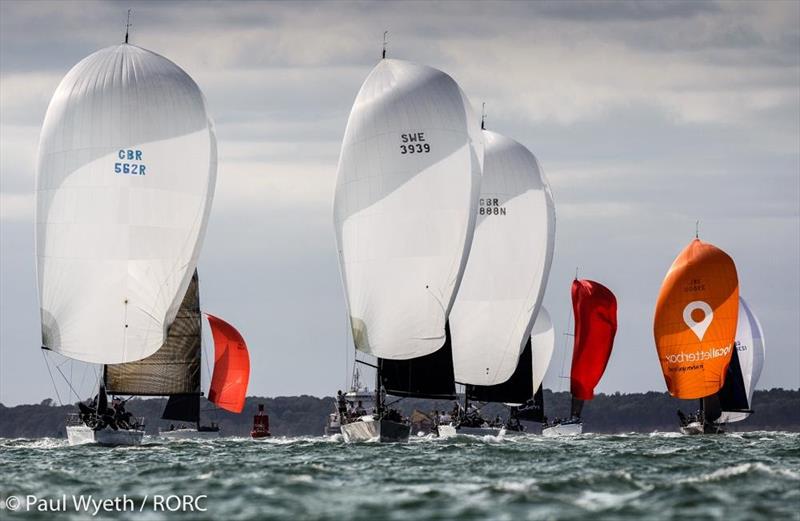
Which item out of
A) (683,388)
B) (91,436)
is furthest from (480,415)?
(91,436)

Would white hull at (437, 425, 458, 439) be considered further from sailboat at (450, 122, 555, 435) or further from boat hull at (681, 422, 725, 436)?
boat hull at (681, 422, 725, 436)

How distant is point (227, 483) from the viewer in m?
33.2

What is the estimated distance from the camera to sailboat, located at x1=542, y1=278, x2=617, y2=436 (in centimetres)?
8394

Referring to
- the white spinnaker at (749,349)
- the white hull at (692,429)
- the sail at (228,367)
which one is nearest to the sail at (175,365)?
the sail at (228,367)

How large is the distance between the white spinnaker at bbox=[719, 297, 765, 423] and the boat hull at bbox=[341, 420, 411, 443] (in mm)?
33181

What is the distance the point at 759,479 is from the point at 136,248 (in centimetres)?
2883

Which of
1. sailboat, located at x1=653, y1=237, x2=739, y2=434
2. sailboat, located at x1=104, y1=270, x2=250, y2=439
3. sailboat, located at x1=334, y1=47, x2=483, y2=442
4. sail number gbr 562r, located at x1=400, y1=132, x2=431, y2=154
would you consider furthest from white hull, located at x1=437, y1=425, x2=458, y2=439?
sail number gbr 562r, located at x1=400, y1=132, x2=431, y2=154

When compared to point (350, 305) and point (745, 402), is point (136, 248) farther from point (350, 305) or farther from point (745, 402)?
point (745, 402)

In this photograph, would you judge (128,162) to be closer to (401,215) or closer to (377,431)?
(401,215)

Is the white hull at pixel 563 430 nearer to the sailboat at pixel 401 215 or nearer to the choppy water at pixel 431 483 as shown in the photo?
the sailboat at pixel 401 215

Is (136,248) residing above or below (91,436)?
above

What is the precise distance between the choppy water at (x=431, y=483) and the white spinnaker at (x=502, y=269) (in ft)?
74.1

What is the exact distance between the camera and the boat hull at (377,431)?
179 feet

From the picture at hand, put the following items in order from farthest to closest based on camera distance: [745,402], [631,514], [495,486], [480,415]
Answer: [745,402] → [480,415] → [495,486] → [631,514]
